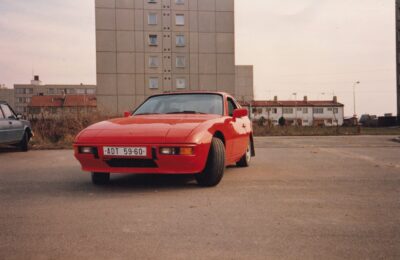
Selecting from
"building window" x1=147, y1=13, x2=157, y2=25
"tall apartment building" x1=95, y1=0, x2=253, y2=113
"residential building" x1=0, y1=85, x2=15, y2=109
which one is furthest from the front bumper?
"residential building" x1=0, y1=85, x2=15, y2=109

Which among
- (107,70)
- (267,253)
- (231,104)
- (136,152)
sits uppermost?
(107,70)

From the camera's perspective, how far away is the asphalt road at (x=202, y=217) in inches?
104

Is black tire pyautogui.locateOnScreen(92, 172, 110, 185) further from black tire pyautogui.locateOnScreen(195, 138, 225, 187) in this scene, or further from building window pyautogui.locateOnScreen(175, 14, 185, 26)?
building window pyautogui.locateOnScreen(175, 14, 185, 26)

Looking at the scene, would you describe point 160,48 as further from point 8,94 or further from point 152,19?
point 8,94

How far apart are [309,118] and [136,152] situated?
8688 centimetres

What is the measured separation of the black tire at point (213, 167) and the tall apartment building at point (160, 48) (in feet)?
125

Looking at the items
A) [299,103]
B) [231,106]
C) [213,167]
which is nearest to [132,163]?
[213,167]

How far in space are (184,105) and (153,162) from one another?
1.60 meters

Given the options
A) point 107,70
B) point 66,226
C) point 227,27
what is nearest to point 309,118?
point 227,27

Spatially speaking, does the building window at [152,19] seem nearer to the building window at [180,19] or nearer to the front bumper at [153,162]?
the building window at [180,19]

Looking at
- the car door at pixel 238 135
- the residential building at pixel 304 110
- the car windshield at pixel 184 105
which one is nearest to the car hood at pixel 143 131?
the car windshield at pixel 184 105

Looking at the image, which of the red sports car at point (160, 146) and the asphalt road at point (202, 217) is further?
the red sports car at point (160, 146)

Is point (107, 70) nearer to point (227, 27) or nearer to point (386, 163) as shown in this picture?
point (227, 27)

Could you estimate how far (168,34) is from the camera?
145ft
